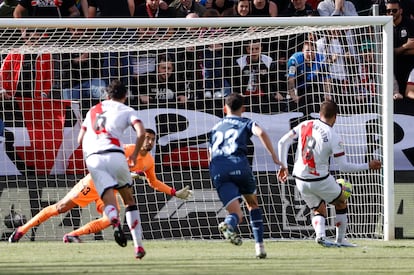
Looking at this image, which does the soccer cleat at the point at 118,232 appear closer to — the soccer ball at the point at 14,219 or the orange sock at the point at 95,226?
the orange sock at the point at 95,226

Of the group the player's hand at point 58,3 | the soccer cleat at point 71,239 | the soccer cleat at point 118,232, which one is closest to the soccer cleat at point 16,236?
the soccer cleat at point 71,239

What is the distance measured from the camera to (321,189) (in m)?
13.3

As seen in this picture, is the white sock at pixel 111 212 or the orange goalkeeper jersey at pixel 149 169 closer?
the white sock at pixel 111 212

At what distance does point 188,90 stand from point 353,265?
17.7 ft

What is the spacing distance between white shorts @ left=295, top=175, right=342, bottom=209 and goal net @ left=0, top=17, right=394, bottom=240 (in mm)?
2130

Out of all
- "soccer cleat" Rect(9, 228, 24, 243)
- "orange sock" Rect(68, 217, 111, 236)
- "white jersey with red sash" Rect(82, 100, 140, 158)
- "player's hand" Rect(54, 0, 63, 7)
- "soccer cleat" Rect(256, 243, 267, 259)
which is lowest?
"soccer cleat" Rect(9, 228, 24, 243)

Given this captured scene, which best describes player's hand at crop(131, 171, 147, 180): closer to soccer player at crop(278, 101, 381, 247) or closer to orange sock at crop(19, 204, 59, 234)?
orange sock at crop(19, 204, 59, 234)

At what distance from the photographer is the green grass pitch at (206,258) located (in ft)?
34.2

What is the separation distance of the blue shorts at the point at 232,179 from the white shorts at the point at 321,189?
4.56 feet

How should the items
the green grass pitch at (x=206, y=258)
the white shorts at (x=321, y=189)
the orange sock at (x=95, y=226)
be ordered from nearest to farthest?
the green grass pitch at (x=206, y=258)
the white shorts at (x=321, y=189)
the orange sock at (x=95, y=226)

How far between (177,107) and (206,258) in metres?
4.25

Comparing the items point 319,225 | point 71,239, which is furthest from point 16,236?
point 319,225

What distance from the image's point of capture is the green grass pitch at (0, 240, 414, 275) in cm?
1041

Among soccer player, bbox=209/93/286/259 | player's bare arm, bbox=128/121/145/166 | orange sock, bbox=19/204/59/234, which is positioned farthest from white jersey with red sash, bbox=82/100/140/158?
orange sock, bbox=19/204/59/234
